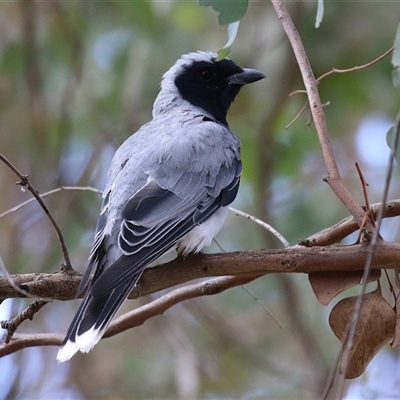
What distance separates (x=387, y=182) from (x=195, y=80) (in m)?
2.93

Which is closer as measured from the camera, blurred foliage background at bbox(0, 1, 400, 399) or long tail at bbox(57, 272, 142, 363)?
long tail at bbox(57, 272, 142, 363)

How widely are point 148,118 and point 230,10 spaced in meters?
3.80

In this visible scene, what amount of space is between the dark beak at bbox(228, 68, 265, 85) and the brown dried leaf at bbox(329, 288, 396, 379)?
2.17 metres

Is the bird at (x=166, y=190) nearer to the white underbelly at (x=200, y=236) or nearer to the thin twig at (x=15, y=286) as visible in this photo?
the white underbelly at (x=200, y=236)

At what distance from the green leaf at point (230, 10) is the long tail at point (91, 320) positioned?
1047 mm

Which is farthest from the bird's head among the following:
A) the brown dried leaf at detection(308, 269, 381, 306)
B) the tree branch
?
the brown dried leaf at detection(308, 269, 381, 306)

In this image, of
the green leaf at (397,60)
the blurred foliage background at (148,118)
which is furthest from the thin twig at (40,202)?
the blurred foliage background at (148,118)

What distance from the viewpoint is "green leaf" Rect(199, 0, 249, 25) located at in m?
2.78

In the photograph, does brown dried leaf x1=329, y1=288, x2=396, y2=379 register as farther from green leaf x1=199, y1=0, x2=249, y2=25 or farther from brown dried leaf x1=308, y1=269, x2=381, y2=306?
green leaf x1=199, y1=0, x2=249, y2=25

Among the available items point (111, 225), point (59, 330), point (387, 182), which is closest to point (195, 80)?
point (111, 225)

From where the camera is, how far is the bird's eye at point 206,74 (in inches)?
188

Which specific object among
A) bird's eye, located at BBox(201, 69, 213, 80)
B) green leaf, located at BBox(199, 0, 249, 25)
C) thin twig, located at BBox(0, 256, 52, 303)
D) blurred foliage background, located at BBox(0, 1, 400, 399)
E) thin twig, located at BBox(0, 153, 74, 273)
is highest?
green leaf, located at BBox(199, 0, 249, 25)

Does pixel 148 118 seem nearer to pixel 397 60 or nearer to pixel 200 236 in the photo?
pixel 200 236

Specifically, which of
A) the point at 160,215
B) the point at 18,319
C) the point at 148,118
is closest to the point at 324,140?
the point at 160,215
